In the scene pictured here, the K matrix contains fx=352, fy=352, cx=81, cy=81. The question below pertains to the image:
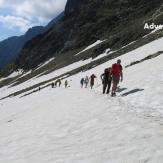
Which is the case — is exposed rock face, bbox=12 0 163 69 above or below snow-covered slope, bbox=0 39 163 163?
above

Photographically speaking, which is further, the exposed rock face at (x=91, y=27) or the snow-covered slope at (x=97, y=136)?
the exposed rock face at (x=91, y=27)

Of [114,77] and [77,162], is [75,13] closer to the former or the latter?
[114,77]

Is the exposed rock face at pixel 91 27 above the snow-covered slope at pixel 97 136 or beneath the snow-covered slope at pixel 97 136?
above

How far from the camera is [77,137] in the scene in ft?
39.4

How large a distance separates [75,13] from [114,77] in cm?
16576

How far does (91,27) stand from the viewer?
140875 mm

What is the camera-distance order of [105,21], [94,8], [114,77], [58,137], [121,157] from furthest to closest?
[94,8], [105,21], [114,77], [58,137], [121,157]

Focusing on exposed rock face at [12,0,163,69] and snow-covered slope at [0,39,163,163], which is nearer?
snow-covered slope at [0,39,163,163]

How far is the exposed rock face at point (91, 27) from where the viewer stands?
378ft

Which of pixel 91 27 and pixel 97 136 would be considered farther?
pixel 91 27

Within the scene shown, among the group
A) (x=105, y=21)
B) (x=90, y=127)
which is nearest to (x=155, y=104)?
(x=90, y=127)

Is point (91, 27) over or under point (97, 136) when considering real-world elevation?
over

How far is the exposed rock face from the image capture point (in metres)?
115

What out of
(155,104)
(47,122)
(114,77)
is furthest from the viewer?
(114,77)
